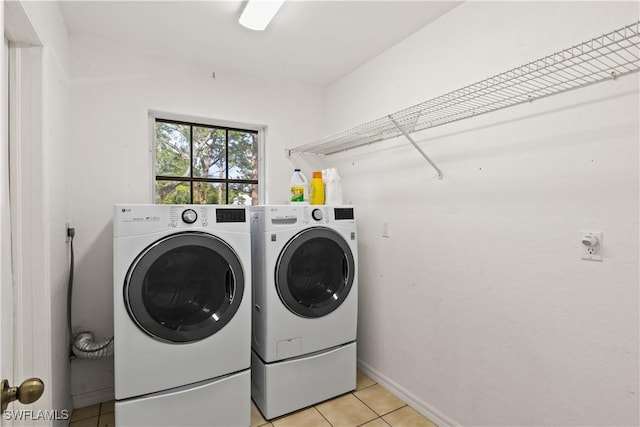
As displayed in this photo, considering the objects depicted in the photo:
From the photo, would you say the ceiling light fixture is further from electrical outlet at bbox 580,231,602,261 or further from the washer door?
electrical outlet at bbox 580,231,602,261

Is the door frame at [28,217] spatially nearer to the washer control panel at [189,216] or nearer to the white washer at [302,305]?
the washer control panel at [189,216]

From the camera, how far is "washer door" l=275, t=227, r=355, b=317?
2.03 m

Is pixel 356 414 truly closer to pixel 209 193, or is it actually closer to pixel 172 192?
pixel 209 193

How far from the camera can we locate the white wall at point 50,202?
4.65ft

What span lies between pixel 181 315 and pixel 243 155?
4.75ft

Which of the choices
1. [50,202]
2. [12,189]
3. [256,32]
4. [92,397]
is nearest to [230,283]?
[50,202]

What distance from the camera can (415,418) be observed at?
202 cm

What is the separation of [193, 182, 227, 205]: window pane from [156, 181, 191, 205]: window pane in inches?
2.2

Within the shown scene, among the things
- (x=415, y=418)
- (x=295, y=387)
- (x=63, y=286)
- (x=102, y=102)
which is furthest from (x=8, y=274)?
(x=415, y=418)

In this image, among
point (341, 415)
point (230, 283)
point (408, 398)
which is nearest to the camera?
point (230, 283)

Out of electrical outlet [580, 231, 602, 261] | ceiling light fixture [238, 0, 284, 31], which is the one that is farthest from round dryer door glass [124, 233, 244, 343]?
electrical outlet [580, 231, 602, 261]

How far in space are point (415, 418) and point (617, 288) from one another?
51.7 inches

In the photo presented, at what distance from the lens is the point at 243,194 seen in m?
2.80

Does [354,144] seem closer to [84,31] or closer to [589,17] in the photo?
[589,17]
